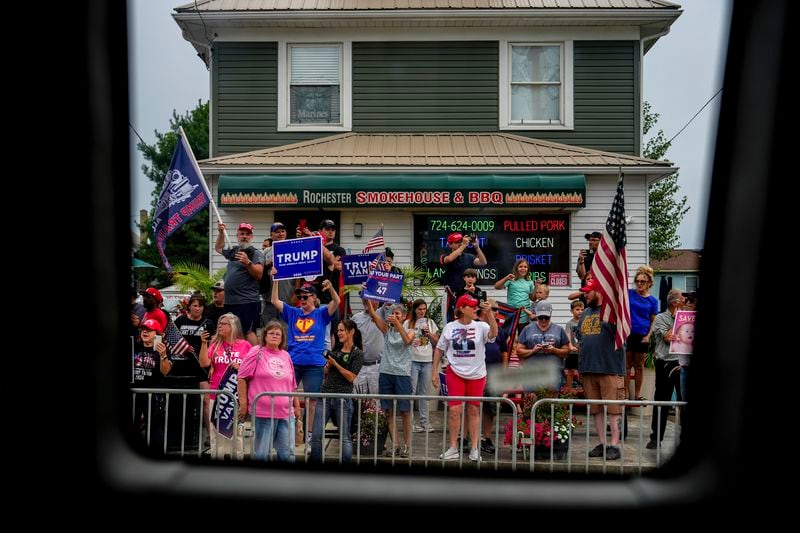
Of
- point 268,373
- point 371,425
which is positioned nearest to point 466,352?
point 371,425

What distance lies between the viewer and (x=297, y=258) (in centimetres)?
852

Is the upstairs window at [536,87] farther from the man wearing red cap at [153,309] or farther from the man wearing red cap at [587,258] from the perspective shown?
the man wearing red cap at [153,309]

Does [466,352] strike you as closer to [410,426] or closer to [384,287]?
[384,287]

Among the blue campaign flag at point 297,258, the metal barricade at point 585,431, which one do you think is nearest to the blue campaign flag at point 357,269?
the blue campaign flag at point 297,258

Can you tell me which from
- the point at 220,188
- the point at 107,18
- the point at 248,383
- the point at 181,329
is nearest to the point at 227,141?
the point at 220,188

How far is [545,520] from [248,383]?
214 inches

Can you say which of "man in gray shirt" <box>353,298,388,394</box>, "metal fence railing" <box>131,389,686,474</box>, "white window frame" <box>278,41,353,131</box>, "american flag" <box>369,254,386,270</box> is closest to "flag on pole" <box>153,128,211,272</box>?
"american flag" <box>369,254,386,270</box>

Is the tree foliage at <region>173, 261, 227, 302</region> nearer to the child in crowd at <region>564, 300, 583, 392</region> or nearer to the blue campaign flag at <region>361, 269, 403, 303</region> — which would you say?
the blue campaign flag at <region>361, 269, 403, 303</region>

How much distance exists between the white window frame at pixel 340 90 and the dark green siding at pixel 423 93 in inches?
4.4

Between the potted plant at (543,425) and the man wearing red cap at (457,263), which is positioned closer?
the potted plant at (543,425)

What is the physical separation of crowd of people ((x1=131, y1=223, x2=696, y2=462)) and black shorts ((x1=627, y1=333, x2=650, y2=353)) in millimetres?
12

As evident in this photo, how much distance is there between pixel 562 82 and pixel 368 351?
25.9 feet

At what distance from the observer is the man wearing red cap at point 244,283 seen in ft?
30.0

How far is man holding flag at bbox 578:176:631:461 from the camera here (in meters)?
7.06
